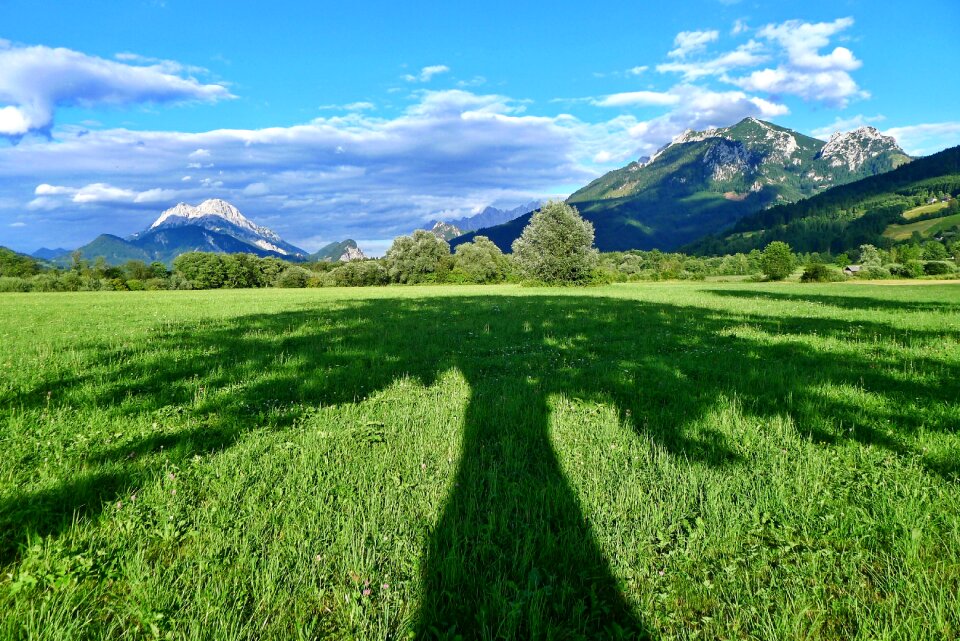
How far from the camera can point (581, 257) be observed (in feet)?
224

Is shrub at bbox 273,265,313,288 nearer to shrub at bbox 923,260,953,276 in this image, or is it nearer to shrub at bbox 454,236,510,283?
shrub at bbox 454,236,510,283

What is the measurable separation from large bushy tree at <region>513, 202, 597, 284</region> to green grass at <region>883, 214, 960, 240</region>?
207 meters

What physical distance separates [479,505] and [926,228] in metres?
279

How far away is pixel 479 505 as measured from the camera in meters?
3.79

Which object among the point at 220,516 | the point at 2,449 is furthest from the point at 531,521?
the point at 2,449

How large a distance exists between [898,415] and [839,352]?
17.5 ft

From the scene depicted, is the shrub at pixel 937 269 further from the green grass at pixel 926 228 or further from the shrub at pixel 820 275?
the green grass at pixel 926 228

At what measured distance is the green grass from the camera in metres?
179

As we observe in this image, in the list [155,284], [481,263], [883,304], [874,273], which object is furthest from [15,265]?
[874,273]

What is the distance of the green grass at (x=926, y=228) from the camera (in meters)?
179

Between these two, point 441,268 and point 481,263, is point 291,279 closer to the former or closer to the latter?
point 441,268

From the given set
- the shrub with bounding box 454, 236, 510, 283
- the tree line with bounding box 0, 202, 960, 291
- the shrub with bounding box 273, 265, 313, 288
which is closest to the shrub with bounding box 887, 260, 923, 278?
the tree line with bounding box 0, 202, 960, 291

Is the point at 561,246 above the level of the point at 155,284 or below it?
below

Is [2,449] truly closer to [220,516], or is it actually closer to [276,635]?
[220,516]
